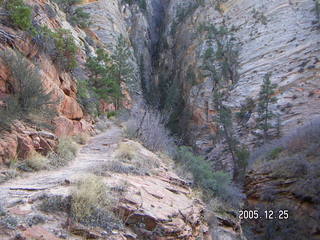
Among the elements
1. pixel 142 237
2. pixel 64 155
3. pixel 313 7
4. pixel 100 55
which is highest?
pixel 313 7

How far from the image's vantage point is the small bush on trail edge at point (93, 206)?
475 centimetres

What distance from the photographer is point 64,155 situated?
873 centimetres

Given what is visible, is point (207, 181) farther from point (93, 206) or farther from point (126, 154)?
point (93, 206)

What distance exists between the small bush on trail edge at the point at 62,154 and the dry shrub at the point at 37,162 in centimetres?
34

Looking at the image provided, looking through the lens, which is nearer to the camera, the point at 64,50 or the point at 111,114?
the point at 64,50

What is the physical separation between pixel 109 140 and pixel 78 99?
10.2 feet

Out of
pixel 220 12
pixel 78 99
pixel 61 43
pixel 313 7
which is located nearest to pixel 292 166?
pixel 78 99

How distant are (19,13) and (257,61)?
2072 cm

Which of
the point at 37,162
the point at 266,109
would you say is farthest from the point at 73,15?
the point at 37,162

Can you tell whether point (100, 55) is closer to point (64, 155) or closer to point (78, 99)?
point (78, 99)

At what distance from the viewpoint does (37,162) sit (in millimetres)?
7422

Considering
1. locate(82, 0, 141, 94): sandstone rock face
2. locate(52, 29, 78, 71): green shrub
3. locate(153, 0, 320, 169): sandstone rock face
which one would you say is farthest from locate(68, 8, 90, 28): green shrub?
locate(52, 29, 78, 71): green shrub

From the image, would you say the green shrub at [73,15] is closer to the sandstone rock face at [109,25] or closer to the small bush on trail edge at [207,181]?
the sandstone rock face at [109,25]

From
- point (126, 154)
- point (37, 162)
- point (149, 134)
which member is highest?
point (149, 134)
